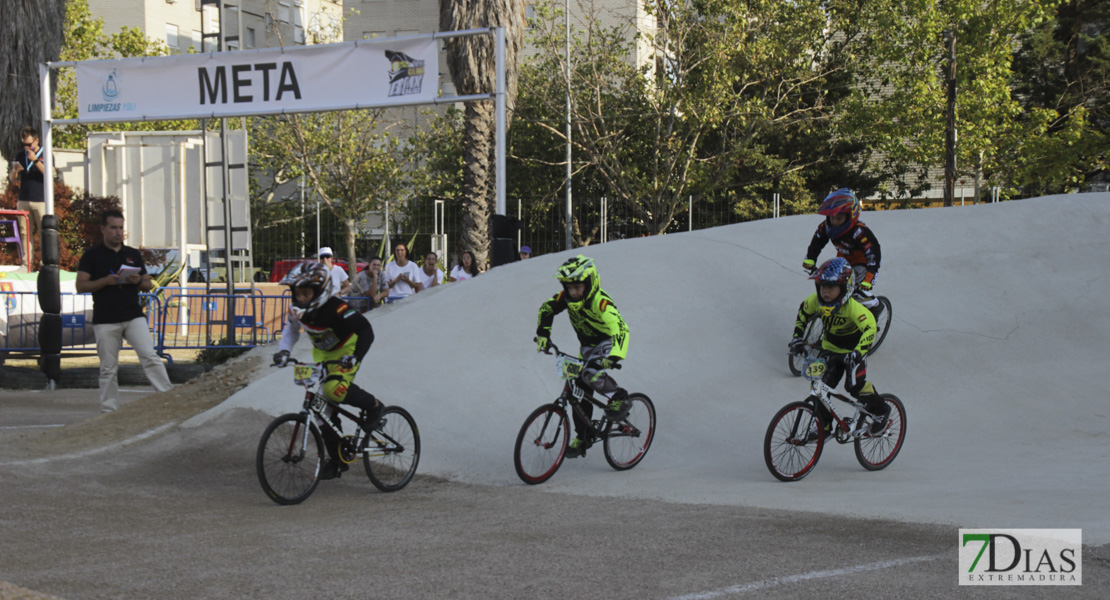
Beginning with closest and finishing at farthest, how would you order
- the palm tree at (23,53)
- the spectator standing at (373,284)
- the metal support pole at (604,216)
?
the spectator standing at (373,284), the palm tree at (23,53), the metal support pole at (604,216)

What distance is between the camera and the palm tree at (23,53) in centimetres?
1852

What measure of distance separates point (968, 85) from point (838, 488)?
24.9m

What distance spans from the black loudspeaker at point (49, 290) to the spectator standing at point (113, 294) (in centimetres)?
380

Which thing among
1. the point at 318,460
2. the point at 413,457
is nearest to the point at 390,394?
the point at 413,457

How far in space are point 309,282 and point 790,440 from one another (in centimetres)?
393

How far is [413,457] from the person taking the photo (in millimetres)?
7910

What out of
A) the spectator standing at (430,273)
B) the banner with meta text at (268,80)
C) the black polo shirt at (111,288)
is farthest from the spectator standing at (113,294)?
the spectator standing at (430,273)

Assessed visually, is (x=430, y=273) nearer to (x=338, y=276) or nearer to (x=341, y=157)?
(x=338, y=276)

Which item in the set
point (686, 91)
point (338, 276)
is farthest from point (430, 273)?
point (686, 91)

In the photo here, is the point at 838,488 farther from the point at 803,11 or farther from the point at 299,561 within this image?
the point at 803,11

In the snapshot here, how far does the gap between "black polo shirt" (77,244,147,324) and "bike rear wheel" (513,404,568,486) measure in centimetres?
486

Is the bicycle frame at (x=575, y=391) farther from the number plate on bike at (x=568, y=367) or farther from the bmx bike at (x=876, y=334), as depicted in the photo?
the bmx bike at (x=876, y=334)

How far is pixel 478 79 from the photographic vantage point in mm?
17797

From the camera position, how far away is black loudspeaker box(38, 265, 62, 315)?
1352 cm
